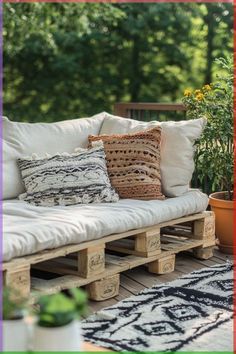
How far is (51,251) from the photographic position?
8.82ft

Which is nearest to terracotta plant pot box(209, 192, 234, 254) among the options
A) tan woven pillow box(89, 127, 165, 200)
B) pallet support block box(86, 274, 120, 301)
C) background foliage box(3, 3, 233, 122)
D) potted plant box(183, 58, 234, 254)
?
potted plant box(183, 58, 234, 254)

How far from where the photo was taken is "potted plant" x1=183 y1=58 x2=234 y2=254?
3.84 m

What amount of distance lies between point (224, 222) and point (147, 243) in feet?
2.63

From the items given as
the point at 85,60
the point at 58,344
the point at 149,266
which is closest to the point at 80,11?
the point at 85,60

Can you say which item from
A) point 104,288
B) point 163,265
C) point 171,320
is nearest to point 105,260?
point 104,288

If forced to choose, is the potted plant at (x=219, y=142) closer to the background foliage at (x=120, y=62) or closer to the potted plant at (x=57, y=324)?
the potted plant at (x=57, y=324)

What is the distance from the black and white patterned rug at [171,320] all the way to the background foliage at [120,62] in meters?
6.54

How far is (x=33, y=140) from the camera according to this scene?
355cm

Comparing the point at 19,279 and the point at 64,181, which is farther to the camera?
the point at 64,181

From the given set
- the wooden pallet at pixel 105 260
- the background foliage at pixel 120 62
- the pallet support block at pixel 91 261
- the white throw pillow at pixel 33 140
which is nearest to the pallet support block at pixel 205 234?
the wooden pallet at pixel 105 260

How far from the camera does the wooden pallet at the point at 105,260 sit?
2604 mm

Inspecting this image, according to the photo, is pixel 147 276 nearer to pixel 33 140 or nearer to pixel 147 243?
pixel 147 243

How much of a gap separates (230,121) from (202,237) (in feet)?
2.46

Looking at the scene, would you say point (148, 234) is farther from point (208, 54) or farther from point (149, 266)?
point (208, 54)
